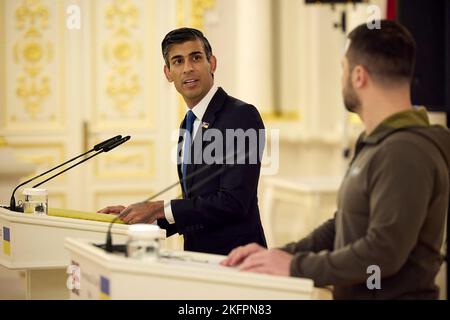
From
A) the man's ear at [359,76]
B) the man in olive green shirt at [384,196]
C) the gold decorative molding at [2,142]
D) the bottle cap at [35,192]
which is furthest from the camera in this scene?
the gold decorative molding at [2,142]

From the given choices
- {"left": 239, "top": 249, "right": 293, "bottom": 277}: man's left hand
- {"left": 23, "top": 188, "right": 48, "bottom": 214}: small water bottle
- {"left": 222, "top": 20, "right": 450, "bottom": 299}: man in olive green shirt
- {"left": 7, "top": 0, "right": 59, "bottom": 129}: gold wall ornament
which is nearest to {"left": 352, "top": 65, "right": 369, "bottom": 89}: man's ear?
{"left": 222, "top": 20, "right": 450, "bottom": 299}: man in olive green shirt

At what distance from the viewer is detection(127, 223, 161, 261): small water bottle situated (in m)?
2.05

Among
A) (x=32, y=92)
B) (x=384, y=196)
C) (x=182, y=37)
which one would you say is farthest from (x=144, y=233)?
(x=32, y=92)

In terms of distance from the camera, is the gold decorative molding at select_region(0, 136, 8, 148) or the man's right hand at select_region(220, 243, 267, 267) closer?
the man's right hand at select_region(220, 243, 267, 267)

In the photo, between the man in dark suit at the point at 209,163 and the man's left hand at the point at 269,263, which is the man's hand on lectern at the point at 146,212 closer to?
the man in dark suit at the point at 209,163

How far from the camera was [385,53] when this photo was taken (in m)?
2.06

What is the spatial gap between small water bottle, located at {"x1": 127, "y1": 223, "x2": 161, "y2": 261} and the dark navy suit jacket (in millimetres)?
742

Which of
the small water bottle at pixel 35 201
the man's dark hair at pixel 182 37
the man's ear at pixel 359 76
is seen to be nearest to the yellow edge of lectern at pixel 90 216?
the small water bottle at pixel 35 201

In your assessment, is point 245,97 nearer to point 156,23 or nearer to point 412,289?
point 156,23

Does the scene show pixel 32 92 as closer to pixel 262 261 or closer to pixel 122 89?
pixel 122 89

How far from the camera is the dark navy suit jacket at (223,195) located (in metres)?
2.83

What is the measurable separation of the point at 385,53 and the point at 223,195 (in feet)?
3.00

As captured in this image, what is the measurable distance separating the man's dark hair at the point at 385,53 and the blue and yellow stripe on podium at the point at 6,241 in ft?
4.37

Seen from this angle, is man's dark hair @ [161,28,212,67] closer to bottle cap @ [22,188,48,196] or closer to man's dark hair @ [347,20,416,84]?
bottle cap @ [22,188,48,196]
